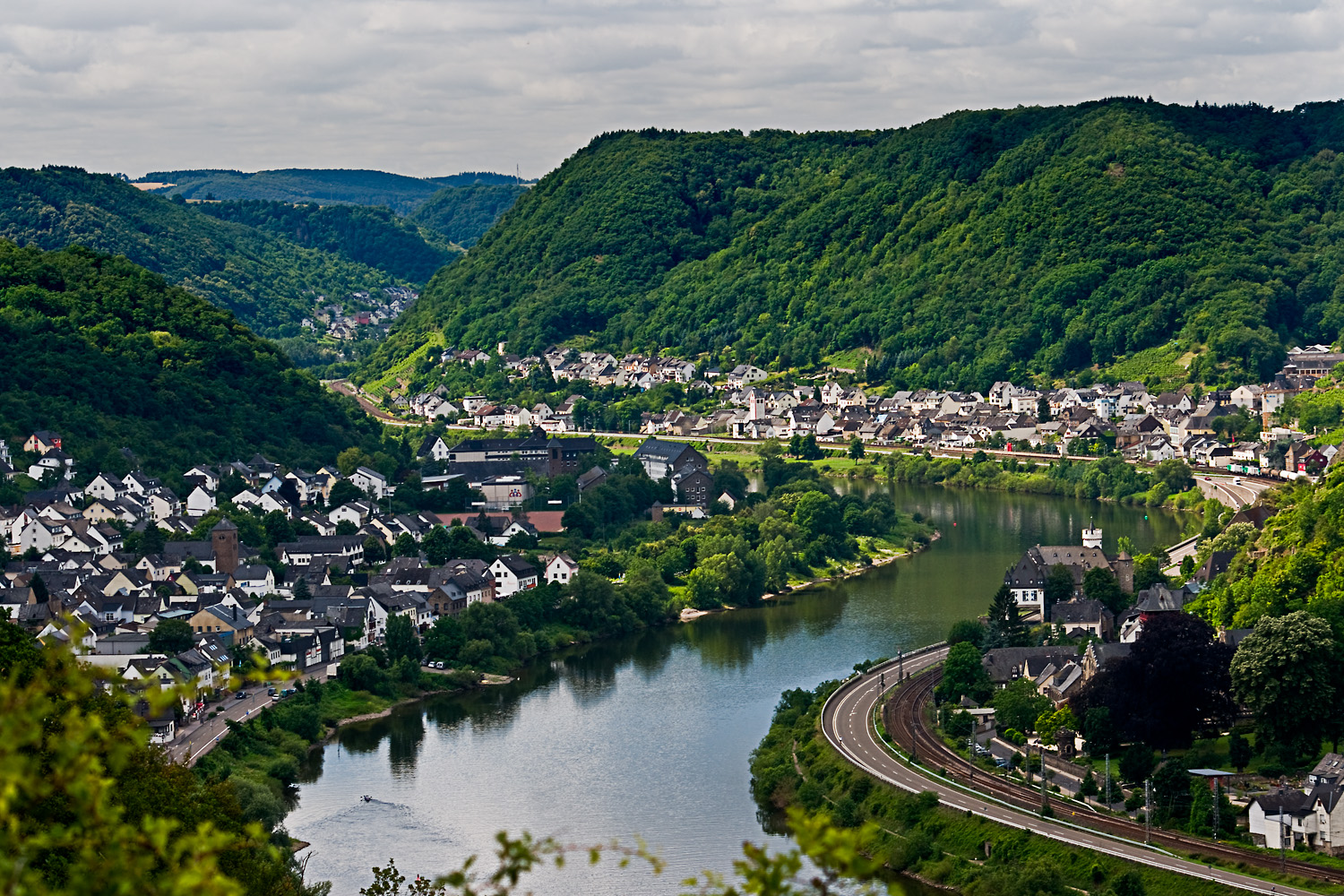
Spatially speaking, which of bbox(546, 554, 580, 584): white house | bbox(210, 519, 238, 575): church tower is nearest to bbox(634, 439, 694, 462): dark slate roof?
bbox(546, 554, 580, 584): white house

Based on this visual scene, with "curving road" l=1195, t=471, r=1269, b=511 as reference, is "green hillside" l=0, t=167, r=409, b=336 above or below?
above

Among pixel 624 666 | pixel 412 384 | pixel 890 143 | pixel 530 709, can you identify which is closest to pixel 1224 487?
pixel 624 666

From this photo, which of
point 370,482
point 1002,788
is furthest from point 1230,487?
point 1002,788

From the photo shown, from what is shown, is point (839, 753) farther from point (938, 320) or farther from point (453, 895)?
point (938, 320)

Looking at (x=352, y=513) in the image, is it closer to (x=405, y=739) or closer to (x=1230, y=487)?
(x=405, y=739)

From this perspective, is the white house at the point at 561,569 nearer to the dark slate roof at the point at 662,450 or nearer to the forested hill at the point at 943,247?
the dark slate roof at the point at 662,450

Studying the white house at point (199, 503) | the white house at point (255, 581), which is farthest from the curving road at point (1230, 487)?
the white house at point (199, 503)

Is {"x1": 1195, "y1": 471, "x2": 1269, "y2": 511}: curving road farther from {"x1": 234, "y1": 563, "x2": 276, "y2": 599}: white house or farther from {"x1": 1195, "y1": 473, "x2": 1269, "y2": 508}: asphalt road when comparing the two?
{"x1": 234, "y1": 563, "x2": 276, "y2": 599}: white house
